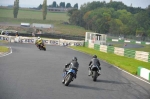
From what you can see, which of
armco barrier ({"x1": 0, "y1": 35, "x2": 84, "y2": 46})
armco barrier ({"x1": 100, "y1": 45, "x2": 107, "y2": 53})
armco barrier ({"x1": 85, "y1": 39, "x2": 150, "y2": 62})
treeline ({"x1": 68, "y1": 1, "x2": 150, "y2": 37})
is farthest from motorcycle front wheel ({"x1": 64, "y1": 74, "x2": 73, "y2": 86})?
treeline ({"x1": 68, "y1": 1, "x2": 150, "y2": 37})

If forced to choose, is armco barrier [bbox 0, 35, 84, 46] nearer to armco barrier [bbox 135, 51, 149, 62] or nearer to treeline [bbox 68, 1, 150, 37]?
treeline [bbox 68, 1, 150, 37]

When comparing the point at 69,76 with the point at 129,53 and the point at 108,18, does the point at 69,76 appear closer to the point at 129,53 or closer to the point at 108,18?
the point at 129,53

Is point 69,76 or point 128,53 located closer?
point 69,76

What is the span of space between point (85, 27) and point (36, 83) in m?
41.7

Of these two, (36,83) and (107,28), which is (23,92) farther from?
(107,28)

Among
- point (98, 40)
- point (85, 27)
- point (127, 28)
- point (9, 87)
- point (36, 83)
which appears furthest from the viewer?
point (127, 28)

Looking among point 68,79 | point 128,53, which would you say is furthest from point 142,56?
point 68,79

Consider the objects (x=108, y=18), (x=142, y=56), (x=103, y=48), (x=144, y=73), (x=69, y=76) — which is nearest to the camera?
(x=69, y=76)

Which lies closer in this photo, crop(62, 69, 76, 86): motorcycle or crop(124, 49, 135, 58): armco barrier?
crop(62, 69, 76, 86): motorcycle

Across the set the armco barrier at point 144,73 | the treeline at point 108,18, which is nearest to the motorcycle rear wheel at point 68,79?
the armco barrier at point 144,73

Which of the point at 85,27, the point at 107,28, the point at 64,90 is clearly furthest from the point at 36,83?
the point at 107,28

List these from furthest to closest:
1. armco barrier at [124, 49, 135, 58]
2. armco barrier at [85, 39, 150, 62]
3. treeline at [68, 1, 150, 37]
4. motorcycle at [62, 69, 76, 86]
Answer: treeline at [68, 1, 150, 37]
armco barrier at [124, 49, 135, 58]
armco barrier at [85, 39, 150, 62]
motorcycle at [62, 69, 76, 86]

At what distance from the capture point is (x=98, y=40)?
6053cm

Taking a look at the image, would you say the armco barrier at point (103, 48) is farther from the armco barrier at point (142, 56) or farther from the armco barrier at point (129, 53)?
the armco barrier at point (142, 56)
